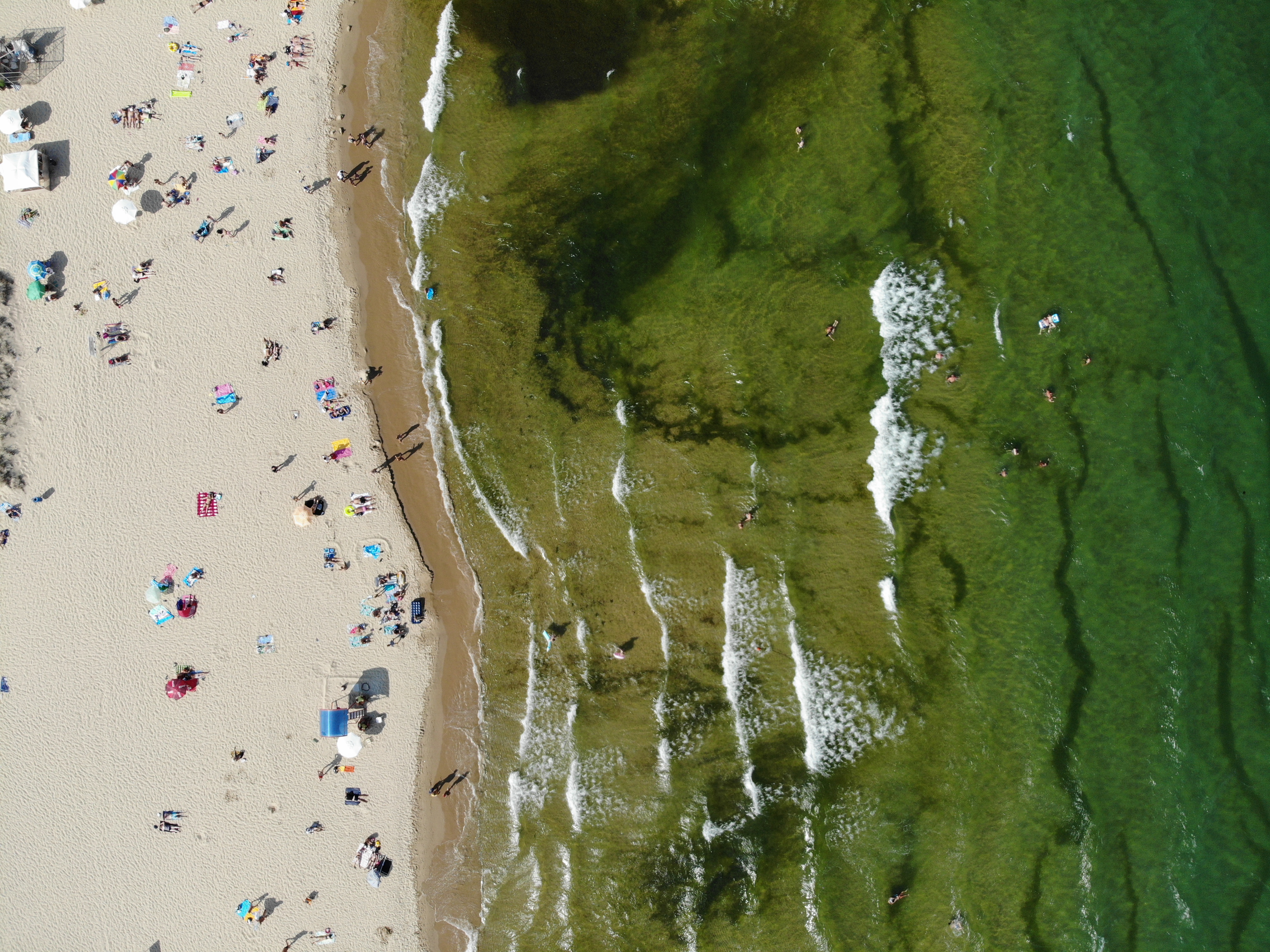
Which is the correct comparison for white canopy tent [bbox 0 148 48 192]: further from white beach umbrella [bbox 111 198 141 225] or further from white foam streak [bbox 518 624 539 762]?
white foam streak [bbox 518 624 539 762]

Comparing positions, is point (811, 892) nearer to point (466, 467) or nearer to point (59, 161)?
point (466, 467)

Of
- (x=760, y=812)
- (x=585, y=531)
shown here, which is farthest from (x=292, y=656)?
(x=760, y=812)

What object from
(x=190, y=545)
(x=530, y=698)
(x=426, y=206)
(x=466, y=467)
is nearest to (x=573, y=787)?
(x=530, y=698)

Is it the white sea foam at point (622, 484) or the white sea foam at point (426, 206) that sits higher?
the white sea foam at point (426, 206)

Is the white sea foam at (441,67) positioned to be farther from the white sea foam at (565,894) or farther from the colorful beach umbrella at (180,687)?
the white sea foam at (565,894)

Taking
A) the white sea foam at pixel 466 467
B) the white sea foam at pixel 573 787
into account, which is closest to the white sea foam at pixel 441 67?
the white sea foam at pixel 466 467

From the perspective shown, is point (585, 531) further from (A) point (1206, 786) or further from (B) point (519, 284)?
(A) point (1206, 786)
